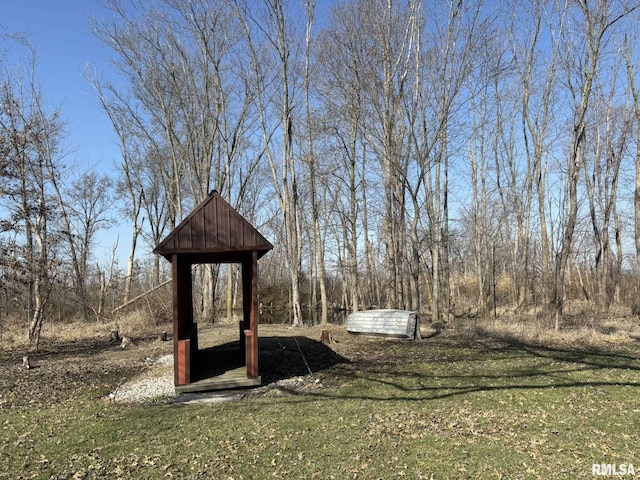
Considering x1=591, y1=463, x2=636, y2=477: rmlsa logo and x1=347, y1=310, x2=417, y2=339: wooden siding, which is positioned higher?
x1=347, y1=310, x2=417, y2=339: wooden siding

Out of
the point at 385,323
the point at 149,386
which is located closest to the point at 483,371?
the point at 385,323

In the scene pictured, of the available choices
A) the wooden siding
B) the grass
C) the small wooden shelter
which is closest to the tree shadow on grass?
the grass

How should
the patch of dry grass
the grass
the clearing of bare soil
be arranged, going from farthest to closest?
1. the patch of dry grass
2. the clearing of bare soil
3. the grass

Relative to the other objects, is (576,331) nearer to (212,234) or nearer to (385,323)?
(385,323)

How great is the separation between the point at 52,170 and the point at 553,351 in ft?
56.3

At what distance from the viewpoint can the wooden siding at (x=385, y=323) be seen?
11.1 metres

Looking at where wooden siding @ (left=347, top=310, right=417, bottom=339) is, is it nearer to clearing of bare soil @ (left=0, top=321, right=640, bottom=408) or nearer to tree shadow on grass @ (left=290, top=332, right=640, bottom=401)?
clearing of bare soil @ (left=0, top=321, right=640, bottom=408)

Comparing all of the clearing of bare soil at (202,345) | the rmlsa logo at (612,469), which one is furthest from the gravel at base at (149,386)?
the rmlsa logo at (612,469)

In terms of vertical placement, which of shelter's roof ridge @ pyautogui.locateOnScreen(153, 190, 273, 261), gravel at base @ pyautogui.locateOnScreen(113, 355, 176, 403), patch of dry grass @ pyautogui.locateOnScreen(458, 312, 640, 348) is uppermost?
shelter's roof ridge @ pyautogui.locateOnScreen(153, 190, 273, 261)

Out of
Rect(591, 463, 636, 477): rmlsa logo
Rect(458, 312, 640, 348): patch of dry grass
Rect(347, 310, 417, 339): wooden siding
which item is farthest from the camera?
Rect(347, 310, 417, 339): wooden siding

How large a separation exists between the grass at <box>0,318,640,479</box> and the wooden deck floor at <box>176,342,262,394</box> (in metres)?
0.56

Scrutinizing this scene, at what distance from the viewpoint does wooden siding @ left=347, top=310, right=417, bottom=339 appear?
11.1m

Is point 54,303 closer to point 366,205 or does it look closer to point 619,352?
point 366,205

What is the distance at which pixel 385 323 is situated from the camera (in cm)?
1146
